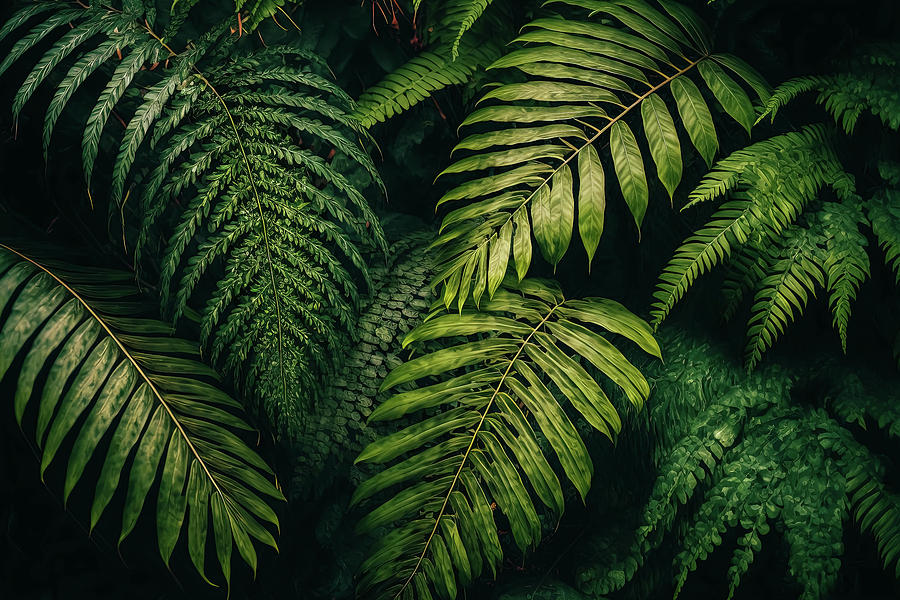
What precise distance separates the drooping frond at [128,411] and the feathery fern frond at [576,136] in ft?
1.57

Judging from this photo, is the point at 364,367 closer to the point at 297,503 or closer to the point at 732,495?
the point at 297,503

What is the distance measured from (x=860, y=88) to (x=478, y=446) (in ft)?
2.96

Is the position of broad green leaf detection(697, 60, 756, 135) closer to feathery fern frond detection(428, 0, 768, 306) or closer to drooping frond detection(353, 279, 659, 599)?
feathery fern frond detection(428, 0, 768, 306)

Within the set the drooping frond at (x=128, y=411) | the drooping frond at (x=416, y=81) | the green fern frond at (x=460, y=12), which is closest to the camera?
the drooping frond at (x=128, y=411)

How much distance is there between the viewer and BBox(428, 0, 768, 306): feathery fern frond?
3.51ft

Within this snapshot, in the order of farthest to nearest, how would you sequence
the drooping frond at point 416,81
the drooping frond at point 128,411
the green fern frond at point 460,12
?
the drooping frond at point 416,81 → the green fern frond at point 460,12 → the drooping frond at point 128,411

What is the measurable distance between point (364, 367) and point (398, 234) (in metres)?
0.34

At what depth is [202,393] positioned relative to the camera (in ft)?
3.65

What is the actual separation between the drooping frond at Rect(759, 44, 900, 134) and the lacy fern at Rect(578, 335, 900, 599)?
1.49 feet

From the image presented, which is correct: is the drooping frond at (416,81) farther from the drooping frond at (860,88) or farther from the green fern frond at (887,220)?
the green fern frond at (887,220)

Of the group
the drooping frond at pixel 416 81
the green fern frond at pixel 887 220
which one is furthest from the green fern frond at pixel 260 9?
the green fern frond at pixel 887 220

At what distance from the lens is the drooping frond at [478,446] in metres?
1.07

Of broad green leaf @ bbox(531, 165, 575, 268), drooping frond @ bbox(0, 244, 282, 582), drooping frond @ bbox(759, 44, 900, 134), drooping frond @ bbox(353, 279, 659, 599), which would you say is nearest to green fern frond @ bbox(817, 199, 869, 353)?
drooping frond @ bbox(759, 44, 900, 134)

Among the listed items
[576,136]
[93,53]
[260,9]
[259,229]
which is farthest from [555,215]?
[93,53]
